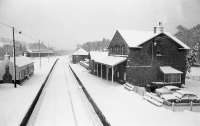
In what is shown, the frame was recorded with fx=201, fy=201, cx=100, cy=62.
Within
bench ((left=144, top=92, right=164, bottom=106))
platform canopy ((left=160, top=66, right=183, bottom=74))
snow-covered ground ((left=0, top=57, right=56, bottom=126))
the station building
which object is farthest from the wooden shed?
bench ((left=144, top=92, right=164, bottom=106))

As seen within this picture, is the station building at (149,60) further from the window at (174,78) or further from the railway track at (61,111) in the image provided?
the railway track at (61,111)

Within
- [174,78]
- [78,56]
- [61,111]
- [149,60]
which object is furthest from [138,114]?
[78,56]

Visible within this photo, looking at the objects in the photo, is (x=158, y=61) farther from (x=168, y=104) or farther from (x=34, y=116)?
(x=34, y=116)

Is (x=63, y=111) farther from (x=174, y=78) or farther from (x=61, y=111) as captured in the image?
(x=174, y=78)

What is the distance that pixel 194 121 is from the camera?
619 inches

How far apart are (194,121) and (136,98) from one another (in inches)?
304

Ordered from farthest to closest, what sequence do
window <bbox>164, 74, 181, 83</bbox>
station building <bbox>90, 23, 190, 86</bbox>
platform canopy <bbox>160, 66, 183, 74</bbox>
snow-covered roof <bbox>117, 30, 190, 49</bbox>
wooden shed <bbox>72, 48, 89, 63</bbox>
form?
1. wooden shed <bbox>72, 48, 89, 63</bbox>
2. window <bbox>164, 74, 181, 83</bbox>
3. platform canopy <bbox>160, 66, 183, 74</bbox>
4. snow-covered roof <bbox>117, 30, 190, 49</bbox>
5. station building <bbox>90, 23, 190, 86</bbox>

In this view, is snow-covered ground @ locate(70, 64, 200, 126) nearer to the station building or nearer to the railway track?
the railway track

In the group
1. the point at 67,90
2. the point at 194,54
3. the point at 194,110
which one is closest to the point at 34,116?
the point at 67,90

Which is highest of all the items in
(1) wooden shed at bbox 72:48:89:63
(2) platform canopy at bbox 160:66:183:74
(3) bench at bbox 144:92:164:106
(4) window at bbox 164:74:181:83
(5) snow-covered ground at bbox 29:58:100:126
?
(1) wooden shed at bbox 72:48:89:63

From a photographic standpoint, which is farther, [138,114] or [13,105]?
[13,105]

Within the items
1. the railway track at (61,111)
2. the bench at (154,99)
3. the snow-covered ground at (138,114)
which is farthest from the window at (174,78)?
the railway track at (61,111)

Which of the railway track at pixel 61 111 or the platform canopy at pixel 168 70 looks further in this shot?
the platform canopy at pixel 168 70

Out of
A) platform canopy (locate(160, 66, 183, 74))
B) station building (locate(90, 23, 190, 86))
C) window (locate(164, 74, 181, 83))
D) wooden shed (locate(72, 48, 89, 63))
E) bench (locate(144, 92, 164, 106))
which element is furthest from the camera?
wooden shed (locate(72, 48, 89, 63))
